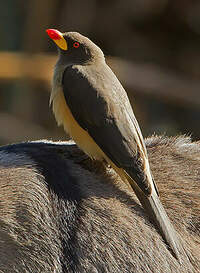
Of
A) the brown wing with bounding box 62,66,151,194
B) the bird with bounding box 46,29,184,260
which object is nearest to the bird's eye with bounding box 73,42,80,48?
the bird with bounding box 46,29,184,260

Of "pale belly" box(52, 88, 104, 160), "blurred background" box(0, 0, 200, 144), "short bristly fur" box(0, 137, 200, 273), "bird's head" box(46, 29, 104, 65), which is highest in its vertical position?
"bird's head" box(46, 29, 104, 65)

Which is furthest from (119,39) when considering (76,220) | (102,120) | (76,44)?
(102,120)

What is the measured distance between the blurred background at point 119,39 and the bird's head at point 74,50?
997 cm

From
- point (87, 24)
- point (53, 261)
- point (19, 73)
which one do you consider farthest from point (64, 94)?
point (87, 24)

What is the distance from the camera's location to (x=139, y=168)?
4.83 metres

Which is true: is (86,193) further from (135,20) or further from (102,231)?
(135,20)

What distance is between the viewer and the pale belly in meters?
4.96

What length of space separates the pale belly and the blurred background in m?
10.1

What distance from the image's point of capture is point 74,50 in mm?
5234

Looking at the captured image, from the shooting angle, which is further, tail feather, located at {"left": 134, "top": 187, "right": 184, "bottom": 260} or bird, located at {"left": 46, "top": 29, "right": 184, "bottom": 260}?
tail feather, located at {"left": 134, "top": 187, "right": 184, "bottom": 260}

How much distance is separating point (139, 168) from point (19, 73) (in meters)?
9.52

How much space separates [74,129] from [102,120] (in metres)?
0.21

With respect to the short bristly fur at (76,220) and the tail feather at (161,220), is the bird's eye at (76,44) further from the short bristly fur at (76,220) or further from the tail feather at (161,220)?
the tail feather at (161,220)

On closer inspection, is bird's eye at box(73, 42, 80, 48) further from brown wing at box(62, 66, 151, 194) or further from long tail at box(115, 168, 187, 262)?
long tail at box(115, 168, 187, 262)
